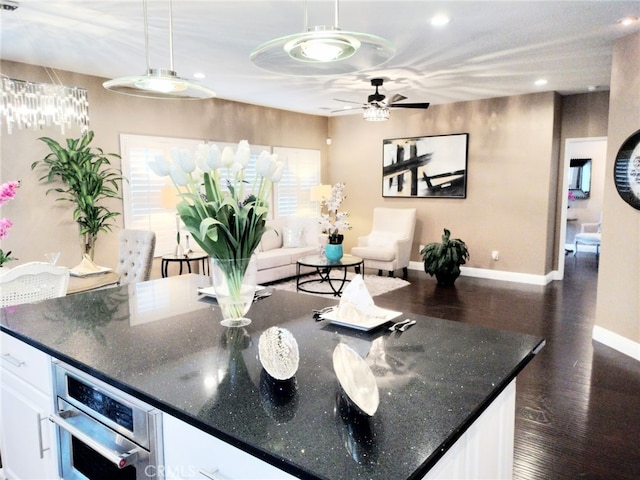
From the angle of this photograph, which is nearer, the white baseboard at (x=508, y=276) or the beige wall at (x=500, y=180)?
the beige wall at (x=500, y=180)

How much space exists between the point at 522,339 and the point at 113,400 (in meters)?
1.39

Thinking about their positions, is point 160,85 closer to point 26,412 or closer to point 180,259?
point 26,412

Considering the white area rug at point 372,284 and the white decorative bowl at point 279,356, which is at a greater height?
the white decorative bowl at point 279,356

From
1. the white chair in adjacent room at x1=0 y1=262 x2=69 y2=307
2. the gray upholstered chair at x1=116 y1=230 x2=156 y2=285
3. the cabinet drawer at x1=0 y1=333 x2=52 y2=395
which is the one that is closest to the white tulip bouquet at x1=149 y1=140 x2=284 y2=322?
the cabinet drawer at x1=0 y1=333 x2=52 y2=395

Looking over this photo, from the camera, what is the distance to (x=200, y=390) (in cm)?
123

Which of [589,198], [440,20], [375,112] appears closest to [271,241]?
[375,112]

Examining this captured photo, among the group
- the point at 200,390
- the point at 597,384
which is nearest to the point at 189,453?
the point at 200,390

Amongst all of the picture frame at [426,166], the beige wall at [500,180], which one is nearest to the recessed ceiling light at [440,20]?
the beige wall at [500,180]

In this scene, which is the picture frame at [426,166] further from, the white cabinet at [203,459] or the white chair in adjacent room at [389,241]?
the white cabinet at [203,459]

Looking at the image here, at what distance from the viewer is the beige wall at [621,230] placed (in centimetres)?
386

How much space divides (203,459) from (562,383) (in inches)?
123

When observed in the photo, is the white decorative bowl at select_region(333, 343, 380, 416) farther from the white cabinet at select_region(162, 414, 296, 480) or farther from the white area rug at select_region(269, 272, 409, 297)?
the white area rug at select_region(269, 272, 409, 297)

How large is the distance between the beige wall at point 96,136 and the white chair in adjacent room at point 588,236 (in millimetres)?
6706

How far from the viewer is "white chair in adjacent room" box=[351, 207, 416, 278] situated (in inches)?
274
